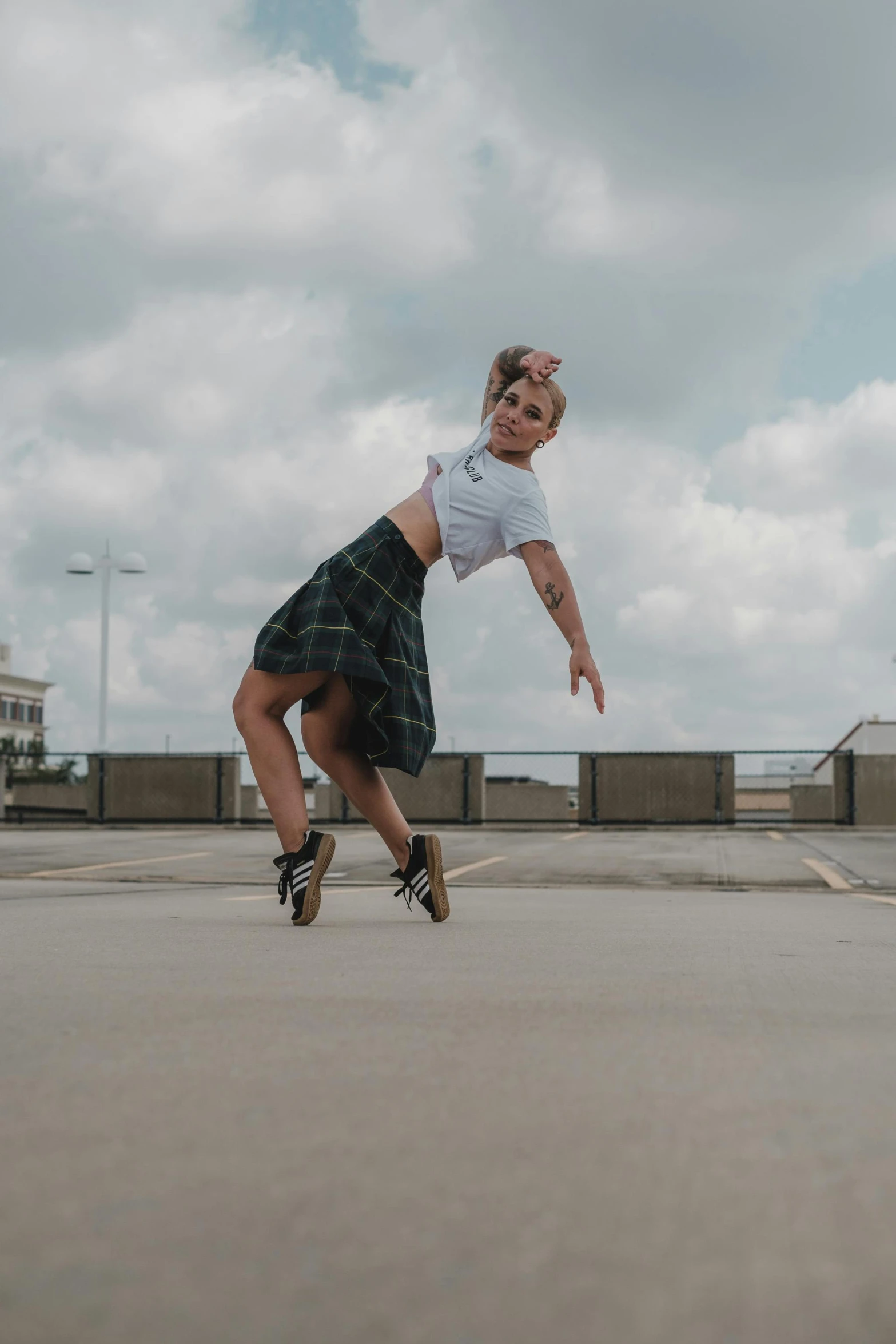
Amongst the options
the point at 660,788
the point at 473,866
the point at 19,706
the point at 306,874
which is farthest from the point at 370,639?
the point at 19,706

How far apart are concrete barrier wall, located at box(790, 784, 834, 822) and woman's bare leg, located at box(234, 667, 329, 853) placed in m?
25.4

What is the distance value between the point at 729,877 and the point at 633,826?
46.1ft

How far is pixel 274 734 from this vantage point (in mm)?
3576

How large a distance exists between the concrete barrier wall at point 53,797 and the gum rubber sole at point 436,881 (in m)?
19.4

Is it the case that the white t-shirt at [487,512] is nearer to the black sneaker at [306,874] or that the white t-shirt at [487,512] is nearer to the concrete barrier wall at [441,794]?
the black sneaker at [306,874]

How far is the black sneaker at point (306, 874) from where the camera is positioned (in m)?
3.21

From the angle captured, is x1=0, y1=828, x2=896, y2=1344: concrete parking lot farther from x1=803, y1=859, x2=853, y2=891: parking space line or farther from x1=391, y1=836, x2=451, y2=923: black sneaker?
x1=803, y1=859, x2=853, y2=891: parking space line

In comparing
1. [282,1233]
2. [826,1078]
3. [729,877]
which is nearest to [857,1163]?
[826,1078]

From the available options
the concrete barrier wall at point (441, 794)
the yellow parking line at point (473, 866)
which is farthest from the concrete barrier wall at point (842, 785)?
the yellow parking line at point (473, 866)

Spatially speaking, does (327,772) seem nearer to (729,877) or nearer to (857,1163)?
(857,1163)

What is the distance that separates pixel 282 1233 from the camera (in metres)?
0.74

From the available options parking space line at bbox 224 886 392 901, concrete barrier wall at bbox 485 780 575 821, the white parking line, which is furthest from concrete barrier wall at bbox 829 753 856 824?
parking space line at bbox 224 886 392 901

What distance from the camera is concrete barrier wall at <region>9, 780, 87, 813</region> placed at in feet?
79.8

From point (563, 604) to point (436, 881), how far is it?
895 millimetres
